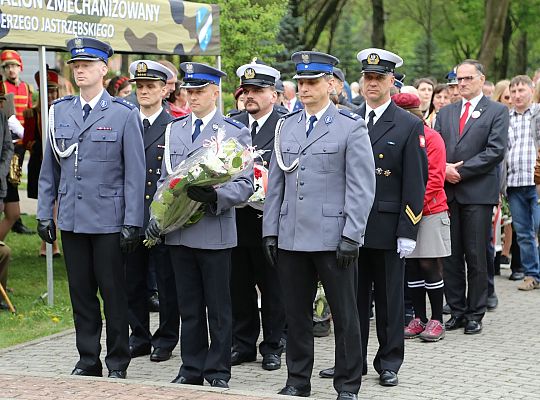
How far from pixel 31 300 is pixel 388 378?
15.3 feet

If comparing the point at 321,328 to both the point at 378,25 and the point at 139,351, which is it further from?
the point at 378,25

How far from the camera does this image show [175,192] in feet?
23.1

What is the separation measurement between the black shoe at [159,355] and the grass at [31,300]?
1.41 m

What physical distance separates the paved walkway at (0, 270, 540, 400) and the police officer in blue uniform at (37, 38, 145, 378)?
0.40 metres

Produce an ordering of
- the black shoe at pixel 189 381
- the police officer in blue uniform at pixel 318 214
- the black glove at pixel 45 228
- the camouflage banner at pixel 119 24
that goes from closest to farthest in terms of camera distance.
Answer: the police officer in blue uniform at pixel 318 214 → the black shoe at pixel 189 381 → the black glove at pixel 45 228 → the camouflage banner at pixel 119 24

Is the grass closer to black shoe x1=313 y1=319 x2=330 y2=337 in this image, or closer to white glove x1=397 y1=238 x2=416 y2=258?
black shoe x1=313 y1=319 x2=330 y2=337

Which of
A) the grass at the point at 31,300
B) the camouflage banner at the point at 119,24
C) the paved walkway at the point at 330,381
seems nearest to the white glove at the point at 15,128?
the grass at the point at 31,300

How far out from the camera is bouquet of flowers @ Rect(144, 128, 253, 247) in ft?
22.5

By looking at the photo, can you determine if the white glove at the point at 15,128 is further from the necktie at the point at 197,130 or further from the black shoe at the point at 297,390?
the black shoe at the point at 297,390

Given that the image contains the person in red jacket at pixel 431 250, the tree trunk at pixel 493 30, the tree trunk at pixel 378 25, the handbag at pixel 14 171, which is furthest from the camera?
the tree trunk at pixel 378 25

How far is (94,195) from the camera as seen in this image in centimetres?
739

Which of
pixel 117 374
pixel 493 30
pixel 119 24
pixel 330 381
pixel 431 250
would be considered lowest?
pixel 330 381

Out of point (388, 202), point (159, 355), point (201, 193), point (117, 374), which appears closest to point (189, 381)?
point (117, 374)

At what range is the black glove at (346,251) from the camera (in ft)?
21.6
